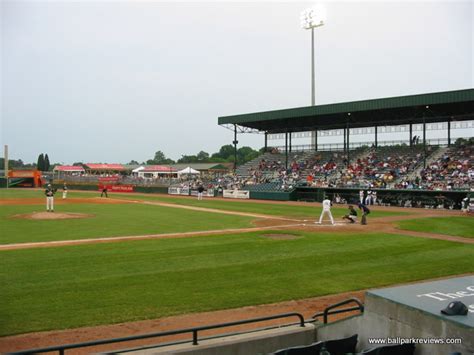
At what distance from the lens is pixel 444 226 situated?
72.6ft

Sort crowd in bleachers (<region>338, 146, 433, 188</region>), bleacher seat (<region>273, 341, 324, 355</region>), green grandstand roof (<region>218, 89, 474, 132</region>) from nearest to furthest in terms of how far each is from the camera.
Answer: bleacher seat (<region>273, 341, 324, 355</region>), green grandstand roof (<region>218, 89, 474, 132</region>), crowd in bleachers (<region>338, 146, 433, 188</region>)

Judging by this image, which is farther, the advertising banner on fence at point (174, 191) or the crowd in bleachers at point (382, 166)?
the advertising banner on fence at point (174, 191)

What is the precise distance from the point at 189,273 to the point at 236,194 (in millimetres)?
38627

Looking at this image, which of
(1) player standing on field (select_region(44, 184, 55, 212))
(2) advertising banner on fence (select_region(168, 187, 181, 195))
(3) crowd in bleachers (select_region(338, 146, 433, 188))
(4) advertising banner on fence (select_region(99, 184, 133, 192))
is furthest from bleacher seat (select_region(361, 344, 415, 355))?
(4) advertising banner on fence (select_region(99, 184, 133, 192))

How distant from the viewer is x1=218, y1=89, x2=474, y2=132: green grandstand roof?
3657cm

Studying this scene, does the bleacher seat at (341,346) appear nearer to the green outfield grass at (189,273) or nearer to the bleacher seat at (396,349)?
the bleacher seat at (396,349)

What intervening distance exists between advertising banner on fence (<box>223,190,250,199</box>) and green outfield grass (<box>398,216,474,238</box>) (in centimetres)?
2589

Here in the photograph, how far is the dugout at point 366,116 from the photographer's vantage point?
3703 cm

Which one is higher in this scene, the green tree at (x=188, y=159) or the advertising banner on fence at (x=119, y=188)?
the green tree at (x=188, y=159)

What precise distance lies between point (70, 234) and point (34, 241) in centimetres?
212

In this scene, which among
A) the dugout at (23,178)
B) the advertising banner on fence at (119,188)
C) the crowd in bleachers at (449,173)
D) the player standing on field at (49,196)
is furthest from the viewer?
the dugout at (23,178)

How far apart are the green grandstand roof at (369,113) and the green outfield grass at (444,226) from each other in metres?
14.8

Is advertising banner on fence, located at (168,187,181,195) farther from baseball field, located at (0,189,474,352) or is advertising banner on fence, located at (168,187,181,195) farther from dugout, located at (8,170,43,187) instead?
baseball field, located at (0,189,474,352)

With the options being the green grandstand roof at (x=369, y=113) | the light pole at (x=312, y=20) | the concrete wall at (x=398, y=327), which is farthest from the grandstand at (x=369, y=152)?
the concrete wall at (x=398, y=327)
